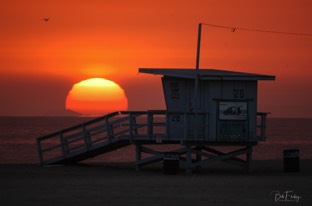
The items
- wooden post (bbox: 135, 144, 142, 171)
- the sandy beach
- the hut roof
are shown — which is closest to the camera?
the sandy beach

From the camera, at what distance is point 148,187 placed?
1032 inches

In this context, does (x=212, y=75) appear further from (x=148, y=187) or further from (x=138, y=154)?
(x=148, y=187)

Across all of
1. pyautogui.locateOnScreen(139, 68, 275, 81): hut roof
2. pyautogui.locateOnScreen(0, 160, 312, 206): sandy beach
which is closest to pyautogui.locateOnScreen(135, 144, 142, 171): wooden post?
pyautogui.locateOnScreen(0, 160, 312, 206): sandy beach

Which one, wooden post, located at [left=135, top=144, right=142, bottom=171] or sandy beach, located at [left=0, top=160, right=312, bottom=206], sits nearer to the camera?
sandy beach, located at [left=0, top=160, right=312, bottom=206]

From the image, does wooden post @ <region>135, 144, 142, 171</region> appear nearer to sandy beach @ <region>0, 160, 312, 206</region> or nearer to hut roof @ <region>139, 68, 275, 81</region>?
sandy beach @ <region>0, 160, 312, 206</region>

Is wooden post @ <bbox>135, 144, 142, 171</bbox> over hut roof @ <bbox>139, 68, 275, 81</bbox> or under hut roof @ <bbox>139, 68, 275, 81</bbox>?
under

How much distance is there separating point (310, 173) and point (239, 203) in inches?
417

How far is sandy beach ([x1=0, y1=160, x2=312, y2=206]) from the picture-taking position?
23.1 m

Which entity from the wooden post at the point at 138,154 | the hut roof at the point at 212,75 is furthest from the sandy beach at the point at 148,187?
the hut roof at the point at 212,75

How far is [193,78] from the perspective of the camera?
31203 mm

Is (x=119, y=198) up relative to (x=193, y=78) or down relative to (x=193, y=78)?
down

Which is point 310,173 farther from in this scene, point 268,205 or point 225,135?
point 268,205

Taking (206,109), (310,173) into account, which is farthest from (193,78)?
(310,173)

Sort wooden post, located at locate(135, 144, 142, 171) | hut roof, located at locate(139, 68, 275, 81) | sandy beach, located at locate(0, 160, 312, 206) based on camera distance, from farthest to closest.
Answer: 1. wooden post, located at locate(135, 144, 142, 171)
2. hut roof, located at locate(139, 68, 275, 81)
3. sandy beach, located at locate(0, 160, 312, 206)
